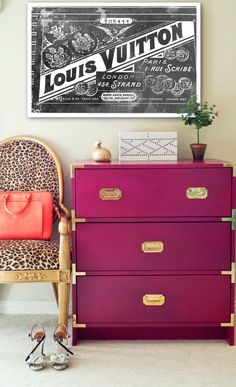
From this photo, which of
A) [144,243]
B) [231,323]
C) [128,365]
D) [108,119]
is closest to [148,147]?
[108,119]

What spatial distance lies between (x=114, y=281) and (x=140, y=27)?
159 cm

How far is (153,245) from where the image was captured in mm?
3014

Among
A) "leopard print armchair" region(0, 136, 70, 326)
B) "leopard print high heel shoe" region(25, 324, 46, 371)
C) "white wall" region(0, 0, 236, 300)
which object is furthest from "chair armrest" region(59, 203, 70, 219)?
"leopard print high heel shoe" region(25, 324, 46, 371)

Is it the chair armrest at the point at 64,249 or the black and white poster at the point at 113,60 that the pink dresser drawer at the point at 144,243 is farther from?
the black and white poster at the point at 113,60

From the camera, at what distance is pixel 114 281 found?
9.94 ft

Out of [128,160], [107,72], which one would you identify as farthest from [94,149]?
[107,72]

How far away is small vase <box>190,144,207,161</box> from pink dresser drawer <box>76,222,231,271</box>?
452 millimetres

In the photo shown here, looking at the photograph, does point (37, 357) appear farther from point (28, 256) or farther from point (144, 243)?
point (144, 243)

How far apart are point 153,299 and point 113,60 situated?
1505 mm

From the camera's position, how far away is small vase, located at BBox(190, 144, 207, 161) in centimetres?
325

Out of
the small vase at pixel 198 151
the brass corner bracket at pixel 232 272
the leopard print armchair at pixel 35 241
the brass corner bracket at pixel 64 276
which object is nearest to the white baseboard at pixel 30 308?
the leopard print armchair at pixel 35 241

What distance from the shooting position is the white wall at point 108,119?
11.4 feet

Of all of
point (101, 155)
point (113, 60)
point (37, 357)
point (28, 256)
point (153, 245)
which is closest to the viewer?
point (37, 357)

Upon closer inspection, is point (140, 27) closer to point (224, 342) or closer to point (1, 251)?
point (1, 251)
